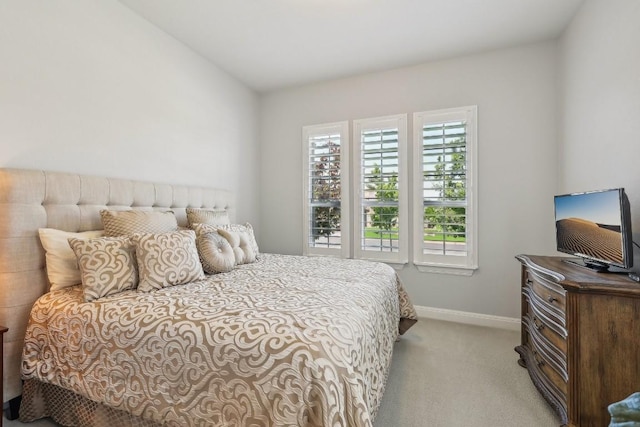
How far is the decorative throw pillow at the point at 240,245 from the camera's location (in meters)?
2.45

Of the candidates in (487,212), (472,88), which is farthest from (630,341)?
(472,88)

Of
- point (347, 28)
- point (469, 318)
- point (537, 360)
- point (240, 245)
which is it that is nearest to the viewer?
point (537, 360)

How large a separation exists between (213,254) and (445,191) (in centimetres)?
241

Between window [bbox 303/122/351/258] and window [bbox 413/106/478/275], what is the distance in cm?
84

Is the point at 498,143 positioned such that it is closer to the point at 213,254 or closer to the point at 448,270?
the point at 448,270

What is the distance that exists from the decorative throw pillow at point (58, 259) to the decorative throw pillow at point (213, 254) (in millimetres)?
737

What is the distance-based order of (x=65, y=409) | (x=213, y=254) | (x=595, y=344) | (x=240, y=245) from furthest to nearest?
(x=240, y=245), (x=213, y=254), (x=65, y=409), (x=595, y=344)

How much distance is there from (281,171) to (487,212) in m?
2.49

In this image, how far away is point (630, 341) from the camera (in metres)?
1.43

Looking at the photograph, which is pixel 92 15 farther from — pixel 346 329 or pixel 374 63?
pixel 346 329

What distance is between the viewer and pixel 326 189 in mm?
3785

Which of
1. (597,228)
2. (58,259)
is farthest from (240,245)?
(597,228)

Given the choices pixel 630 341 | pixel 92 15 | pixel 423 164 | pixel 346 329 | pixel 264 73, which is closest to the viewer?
pixel 346 329

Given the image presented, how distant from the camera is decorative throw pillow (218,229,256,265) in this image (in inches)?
96.4
